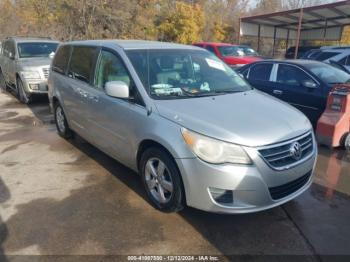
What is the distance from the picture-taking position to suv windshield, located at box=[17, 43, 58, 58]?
9555mm

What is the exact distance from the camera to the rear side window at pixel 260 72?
23.9ft

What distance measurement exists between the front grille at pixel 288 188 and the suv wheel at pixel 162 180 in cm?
88

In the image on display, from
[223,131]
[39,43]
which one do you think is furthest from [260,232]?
[39,43]

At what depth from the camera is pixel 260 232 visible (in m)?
3.29

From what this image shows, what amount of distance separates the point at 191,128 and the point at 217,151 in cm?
33

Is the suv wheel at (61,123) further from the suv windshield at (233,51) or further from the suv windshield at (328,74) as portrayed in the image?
the suv windshield at (233,51)

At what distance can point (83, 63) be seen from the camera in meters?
4.96

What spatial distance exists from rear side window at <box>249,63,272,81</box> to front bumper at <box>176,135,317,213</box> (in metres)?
4.48

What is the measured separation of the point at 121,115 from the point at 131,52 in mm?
796

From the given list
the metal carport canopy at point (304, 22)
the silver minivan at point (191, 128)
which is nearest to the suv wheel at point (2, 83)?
the silver minivan at point (191, 128)

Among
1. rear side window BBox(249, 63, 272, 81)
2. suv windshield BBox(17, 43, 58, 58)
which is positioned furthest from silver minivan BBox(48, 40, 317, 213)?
suv windshield BBox(17, 43, 58, 58)

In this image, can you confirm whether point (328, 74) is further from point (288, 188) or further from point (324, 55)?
point (324, 55)

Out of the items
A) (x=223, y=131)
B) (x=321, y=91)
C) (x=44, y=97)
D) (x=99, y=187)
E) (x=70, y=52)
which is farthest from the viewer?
(x=44, y=97)

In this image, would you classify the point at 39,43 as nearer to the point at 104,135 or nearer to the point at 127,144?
the point at 104,135
